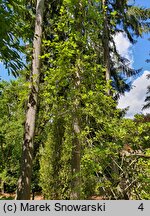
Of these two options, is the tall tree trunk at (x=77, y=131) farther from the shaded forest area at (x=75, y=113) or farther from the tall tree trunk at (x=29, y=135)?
the tall tree trunk at (x=29, y=135)

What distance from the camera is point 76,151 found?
8.12 meters

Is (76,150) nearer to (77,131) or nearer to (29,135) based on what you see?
(77,131)

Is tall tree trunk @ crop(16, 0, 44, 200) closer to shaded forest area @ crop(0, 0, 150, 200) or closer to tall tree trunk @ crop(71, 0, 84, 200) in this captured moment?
shaded forest area @ crop(0, 0, 150, 200)

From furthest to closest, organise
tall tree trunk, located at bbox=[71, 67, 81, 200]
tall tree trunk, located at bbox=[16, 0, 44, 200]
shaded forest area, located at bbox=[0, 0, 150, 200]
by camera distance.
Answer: tall tree trunk, located at bbox=[71, 67, 81, 200]
tall tree trunk, located at bbox=[16, 0, 44, 200]
shaded forest area, located at bbox=[0, 0, 150, 200]

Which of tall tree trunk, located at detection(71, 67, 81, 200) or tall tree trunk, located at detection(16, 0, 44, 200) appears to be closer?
tall tree trunk, located at detection(16, 0, 44, 200)

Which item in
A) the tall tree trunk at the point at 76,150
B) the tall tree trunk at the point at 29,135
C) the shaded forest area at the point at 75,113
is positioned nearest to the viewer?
the shaded forest area at the point at 75,113

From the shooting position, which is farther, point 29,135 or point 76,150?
point 76,150

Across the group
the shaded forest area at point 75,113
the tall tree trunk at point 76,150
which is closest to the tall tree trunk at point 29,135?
the shaded forest area at point 75,113

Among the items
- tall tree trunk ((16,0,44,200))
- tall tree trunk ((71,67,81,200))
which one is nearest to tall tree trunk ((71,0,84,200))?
tall tree trunk ((71,67,81,200))

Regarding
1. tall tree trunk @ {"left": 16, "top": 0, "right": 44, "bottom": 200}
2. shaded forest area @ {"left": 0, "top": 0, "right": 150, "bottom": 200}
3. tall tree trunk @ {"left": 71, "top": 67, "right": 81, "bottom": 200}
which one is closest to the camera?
shaded forest area @ {"left": 0, "top": 0, "right": 150, "bottom": 200}

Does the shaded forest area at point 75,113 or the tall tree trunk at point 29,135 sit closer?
the shaded forest area at point 75,113

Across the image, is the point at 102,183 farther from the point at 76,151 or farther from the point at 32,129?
the point at 32,129

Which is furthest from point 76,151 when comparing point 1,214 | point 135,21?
point 135,21

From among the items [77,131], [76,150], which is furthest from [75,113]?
[76,150]
